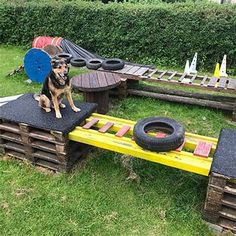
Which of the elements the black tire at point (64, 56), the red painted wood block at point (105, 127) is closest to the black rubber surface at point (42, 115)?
the red painted wood block at point (105, 127)

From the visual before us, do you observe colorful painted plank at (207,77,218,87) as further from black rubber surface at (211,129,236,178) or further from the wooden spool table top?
black rubber surface at (211,129,236,178)

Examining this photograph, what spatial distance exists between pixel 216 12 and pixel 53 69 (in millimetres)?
5881

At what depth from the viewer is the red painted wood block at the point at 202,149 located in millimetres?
3447

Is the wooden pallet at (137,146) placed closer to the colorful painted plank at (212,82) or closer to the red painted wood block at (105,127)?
the red painted wood block at (105,127)

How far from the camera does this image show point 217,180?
10.1ft

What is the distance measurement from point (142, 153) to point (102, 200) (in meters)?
0.79

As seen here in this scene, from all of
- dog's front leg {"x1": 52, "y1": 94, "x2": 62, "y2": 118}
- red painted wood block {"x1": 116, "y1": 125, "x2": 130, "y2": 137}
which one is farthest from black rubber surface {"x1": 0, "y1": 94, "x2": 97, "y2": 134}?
red painted wood block {"x1": 116, "y1": 125, "x2": 130, "y2": 137}

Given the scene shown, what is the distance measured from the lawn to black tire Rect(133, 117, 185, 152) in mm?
676

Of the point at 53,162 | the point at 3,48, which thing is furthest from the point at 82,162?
the point at 3,48

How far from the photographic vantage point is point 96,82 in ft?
18.4

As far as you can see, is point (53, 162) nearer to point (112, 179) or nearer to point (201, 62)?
point (112, 179)

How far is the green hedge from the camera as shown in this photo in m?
8.22

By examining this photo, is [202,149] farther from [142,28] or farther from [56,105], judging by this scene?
[142,28]

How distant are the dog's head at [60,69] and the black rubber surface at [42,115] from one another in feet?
1.59
